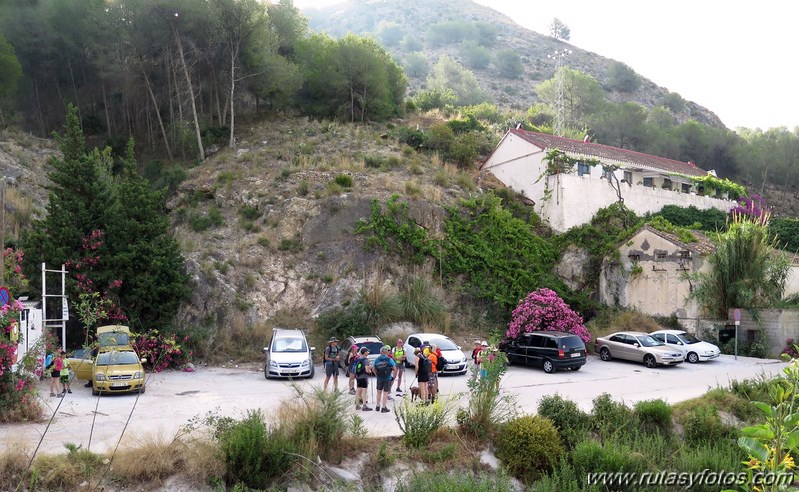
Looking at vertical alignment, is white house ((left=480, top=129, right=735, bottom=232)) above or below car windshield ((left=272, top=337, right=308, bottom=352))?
above

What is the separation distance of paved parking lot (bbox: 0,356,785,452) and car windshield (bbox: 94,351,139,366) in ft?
3.03

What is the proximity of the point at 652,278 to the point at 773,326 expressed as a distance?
17.5 feet

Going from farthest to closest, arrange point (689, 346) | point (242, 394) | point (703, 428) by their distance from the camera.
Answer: point (689, 346), point (242, 394), point (703, 428)

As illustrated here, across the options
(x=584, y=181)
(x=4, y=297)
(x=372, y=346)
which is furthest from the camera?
(x=584, y=181)

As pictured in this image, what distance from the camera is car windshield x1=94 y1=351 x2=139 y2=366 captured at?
15164mm

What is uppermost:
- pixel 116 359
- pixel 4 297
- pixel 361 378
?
pixel 4 297

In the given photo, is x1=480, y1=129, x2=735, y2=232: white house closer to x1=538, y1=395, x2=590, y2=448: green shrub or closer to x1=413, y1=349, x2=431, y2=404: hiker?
x1=413, y1=349, x2=431, y2=404: hiker

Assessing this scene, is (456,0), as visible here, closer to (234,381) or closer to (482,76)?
(482,76)

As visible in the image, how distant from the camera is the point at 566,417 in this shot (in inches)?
466

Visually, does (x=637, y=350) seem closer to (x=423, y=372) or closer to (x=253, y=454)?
(x=423, y=372)

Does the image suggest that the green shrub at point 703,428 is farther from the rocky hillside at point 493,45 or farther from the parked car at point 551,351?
the rocky hillside at point 493,45

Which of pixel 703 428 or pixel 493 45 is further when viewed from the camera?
pixel 493 45

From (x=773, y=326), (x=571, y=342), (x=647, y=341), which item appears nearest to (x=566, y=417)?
(x=571, y=342)

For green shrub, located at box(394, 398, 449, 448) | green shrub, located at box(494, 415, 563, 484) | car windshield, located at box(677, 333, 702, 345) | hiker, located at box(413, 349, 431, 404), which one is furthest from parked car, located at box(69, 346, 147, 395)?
car windshield, located at box(677, 333, 702, 345)
